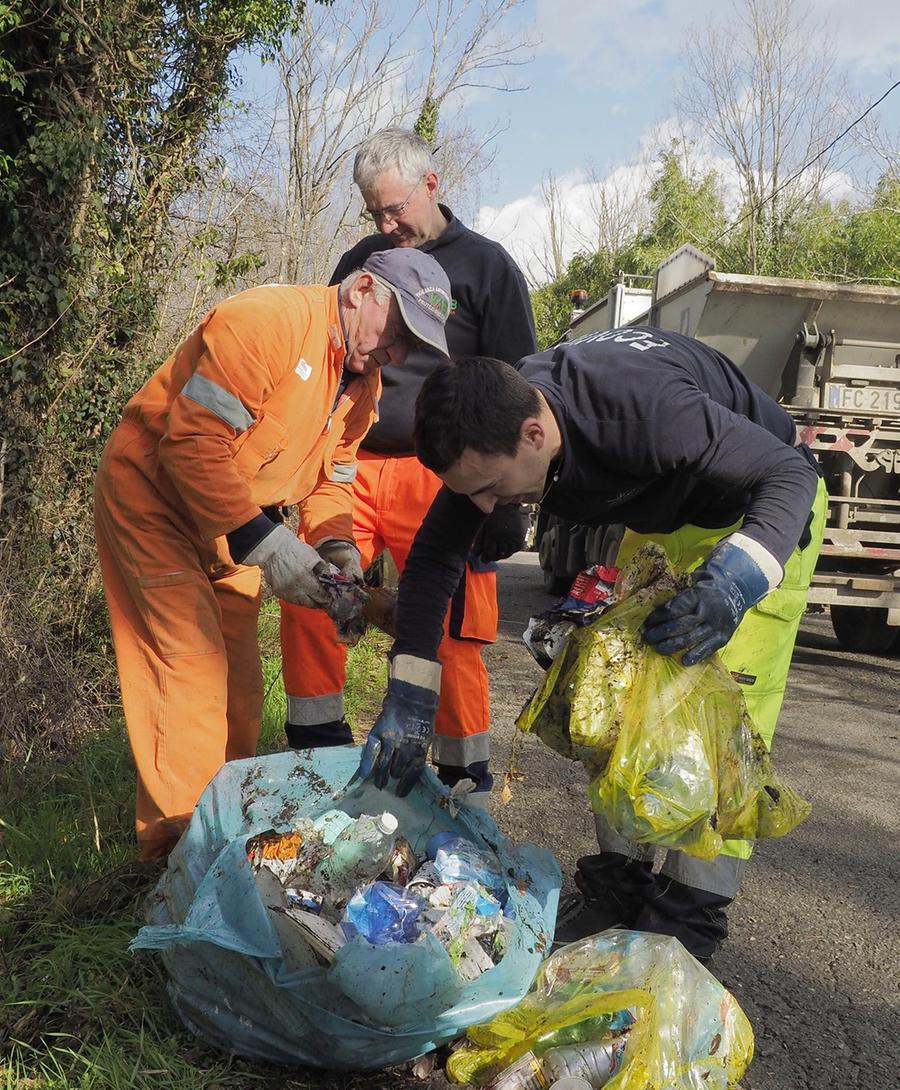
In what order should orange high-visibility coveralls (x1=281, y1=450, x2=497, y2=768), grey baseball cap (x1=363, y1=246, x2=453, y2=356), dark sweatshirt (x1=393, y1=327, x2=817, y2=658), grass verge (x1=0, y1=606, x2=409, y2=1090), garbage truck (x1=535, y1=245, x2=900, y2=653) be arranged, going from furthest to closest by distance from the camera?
1. garbage truck (x1=535, y1=245, x2=900, y2=653)
2. orange high-visibility coveralls (x1=281, y1=450, x2=497, y2=768)
3. grey baseball cap (x1=363, y1=246, x2=453, y2=356)
4. dark sweatshirt (x1=393, y1=327, x2=817, y2=658)
5. grass verge (x1=0, y1=606, x2=409, y2=1090)

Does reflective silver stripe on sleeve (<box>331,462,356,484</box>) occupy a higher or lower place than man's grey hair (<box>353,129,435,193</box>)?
lower

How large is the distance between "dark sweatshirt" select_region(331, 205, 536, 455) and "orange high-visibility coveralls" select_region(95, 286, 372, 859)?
0.66 meters

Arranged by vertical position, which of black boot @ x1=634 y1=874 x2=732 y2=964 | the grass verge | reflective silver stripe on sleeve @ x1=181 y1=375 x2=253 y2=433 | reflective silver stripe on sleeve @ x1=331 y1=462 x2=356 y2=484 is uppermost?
reflective silver stripe on sleeve @ x1=181 y1=375 x2=253 y2=433

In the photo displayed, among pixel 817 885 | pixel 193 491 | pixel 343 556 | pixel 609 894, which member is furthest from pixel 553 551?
pixel 193 491

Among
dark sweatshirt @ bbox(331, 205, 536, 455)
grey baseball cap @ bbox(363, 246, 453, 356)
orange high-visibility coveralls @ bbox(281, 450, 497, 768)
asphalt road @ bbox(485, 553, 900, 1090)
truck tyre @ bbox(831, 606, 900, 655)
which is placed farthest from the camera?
truck tyre @ bbox(831, 606, 900, 655)

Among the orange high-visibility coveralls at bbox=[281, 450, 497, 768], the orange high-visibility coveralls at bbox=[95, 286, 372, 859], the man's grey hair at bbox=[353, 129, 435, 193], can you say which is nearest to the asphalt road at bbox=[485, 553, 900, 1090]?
the orange high-visibility coveralls at bbox=[281, 450, 497, 768]

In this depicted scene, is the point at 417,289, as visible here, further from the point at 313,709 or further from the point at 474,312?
the point at 313,709

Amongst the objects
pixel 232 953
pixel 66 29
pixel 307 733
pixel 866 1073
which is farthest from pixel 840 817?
pixel 66 29

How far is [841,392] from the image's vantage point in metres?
6.94

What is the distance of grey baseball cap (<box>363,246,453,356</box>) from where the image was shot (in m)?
2.49

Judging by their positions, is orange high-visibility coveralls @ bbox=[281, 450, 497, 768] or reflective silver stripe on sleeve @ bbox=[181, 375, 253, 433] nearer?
reflective silver stripe on sleeve @ bbox=[181, 375, 253, 433]

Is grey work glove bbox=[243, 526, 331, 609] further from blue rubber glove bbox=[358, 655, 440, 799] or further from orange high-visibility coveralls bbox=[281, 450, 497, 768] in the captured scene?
orange high-visibility coveralls bbox=[281, 450, 497, 768]

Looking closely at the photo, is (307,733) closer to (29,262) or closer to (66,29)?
(29,262)

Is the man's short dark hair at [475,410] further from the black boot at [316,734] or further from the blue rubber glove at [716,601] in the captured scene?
the black boot at [316,734]
